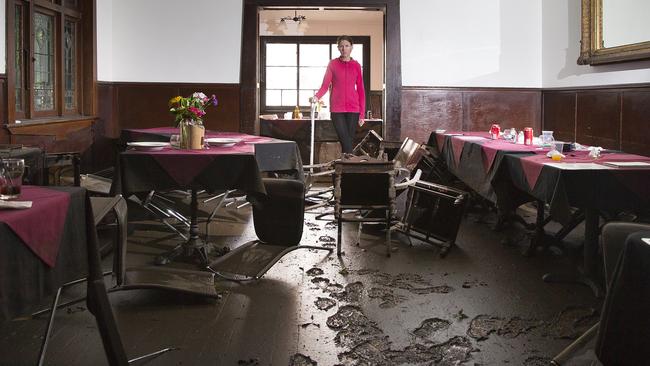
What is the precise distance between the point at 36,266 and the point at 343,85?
20.5 feet

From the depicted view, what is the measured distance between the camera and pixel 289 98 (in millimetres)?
13055

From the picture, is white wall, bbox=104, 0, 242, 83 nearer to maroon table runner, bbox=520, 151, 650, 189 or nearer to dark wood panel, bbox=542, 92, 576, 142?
dark wood panel, bbox=542, 92, 576, 142

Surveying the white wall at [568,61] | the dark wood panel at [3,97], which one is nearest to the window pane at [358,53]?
the white wall at [568,61]

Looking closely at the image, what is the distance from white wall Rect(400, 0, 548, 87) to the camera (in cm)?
924

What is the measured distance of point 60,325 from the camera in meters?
3.38

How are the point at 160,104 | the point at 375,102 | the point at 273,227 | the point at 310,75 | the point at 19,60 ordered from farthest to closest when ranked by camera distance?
1. the point at 375,102
2. the point at 310,75
3. the point at 160,104
4. the point at 19,60
5. the point at 273,227

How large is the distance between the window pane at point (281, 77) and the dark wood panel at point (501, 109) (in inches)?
176

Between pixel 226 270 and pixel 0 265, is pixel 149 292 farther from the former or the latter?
pixel 0 265

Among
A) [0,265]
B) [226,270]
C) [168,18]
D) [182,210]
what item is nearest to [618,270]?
[0,265]

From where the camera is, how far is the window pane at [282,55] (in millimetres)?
12992

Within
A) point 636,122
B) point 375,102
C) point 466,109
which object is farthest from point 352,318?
point 375,102

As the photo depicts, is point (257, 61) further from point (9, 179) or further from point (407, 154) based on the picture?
point (9, 179)

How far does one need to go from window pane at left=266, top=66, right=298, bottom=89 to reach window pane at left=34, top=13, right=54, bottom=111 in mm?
5778

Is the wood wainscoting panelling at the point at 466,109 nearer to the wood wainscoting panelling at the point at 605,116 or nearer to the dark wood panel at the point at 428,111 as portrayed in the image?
the dark wood panel at the point at 428,111
